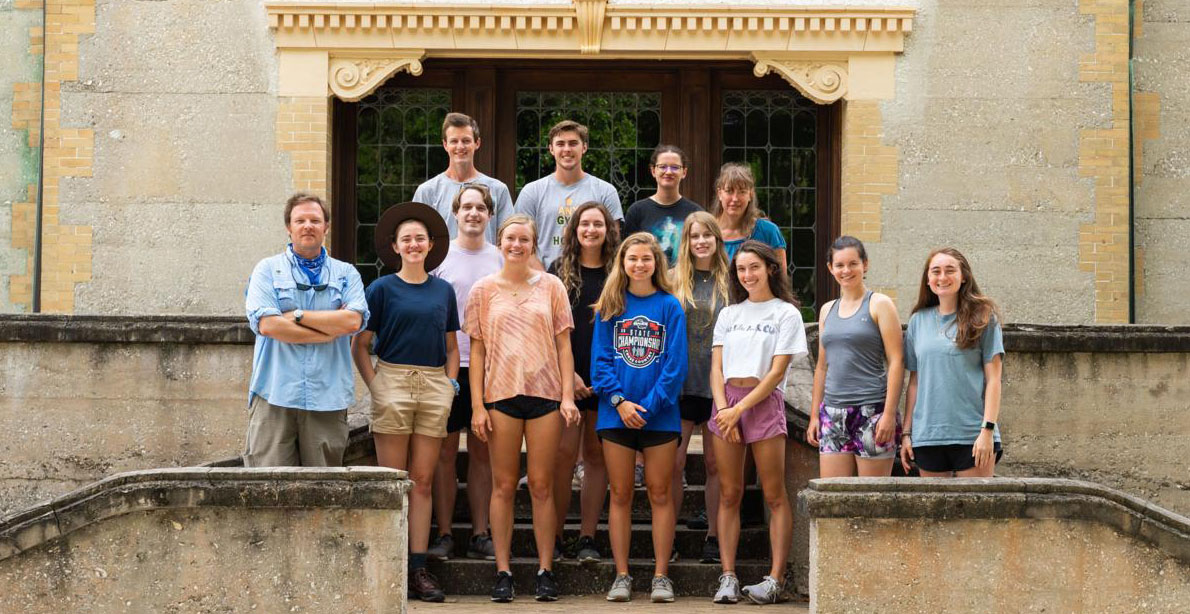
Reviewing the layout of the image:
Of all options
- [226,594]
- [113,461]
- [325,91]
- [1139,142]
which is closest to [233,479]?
[226,594]

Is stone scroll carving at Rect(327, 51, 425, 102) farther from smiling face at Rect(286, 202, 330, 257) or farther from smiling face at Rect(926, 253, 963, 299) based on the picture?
smiling face at Rect(926, 253, 963, 299)

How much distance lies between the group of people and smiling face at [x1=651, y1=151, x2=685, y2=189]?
0.61 metres

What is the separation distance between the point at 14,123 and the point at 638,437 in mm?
7486

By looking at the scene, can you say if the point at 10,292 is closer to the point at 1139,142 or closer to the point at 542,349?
the point at 542,349

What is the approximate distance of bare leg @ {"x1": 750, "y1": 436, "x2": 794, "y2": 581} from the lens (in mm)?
7117

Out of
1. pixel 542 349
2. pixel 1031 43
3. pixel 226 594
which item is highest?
pixel 1031 43

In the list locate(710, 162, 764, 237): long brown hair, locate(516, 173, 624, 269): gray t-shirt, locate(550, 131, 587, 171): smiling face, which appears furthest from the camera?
locate(516, 173, 624, 269): gray t-shirt

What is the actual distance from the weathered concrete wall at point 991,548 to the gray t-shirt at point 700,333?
56.3 inches

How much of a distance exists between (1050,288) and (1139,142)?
1.53m

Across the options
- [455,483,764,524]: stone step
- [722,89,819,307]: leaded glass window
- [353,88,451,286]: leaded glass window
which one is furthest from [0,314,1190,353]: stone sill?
[722,89,819,307]: leaded glass window

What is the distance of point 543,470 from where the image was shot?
23.2 ft

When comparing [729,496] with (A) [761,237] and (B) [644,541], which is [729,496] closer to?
(B) [644,541]

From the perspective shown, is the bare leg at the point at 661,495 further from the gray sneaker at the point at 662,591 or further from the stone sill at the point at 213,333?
the stone sill at the point at 213,333

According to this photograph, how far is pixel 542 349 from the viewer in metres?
7.15
